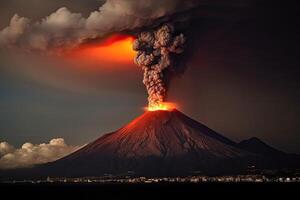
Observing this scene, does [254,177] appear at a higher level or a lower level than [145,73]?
lower

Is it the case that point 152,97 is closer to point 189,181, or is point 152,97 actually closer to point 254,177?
point 189,181

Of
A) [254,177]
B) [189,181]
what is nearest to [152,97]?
[189,181]

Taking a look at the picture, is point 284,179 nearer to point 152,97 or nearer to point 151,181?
point 151,181
